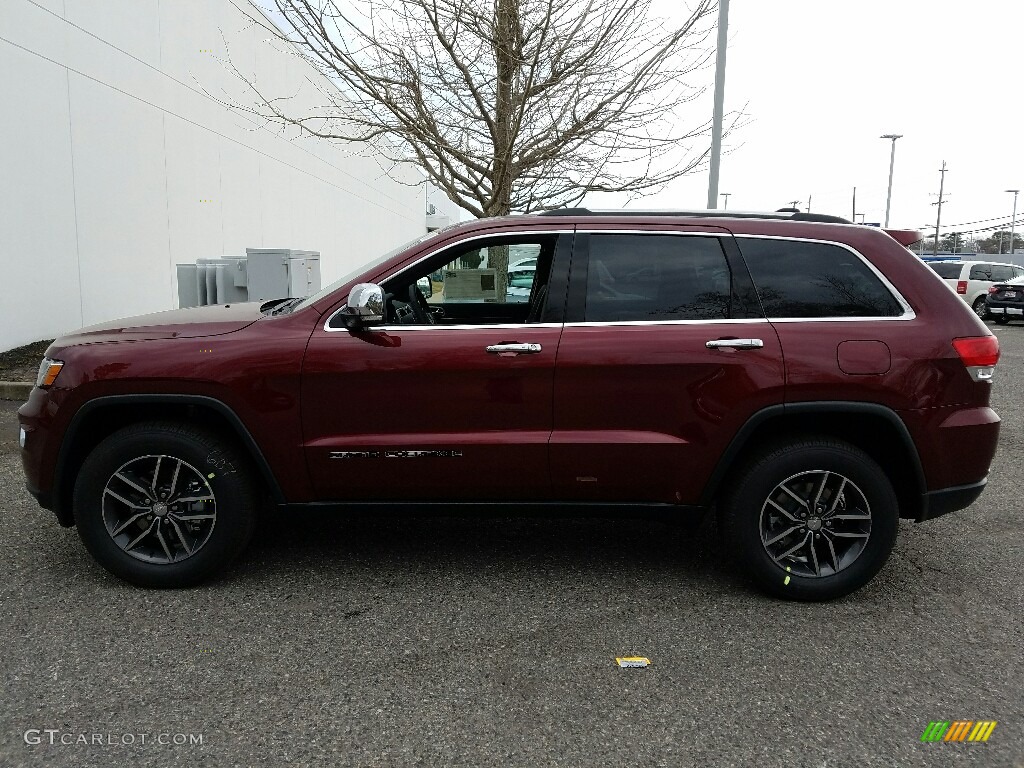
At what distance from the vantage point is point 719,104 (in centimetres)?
1059

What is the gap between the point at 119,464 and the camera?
12.1 feet

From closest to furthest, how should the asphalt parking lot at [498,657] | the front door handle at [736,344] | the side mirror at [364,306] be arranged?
the asphalt parking lot at [498,657]
the side mirror at [364,306]
the front door handle at [736,344]

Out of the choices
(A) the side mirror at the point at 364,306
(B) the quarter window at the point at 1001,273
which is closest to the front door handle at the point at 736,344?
(A) the side mirror at the point at 364,306

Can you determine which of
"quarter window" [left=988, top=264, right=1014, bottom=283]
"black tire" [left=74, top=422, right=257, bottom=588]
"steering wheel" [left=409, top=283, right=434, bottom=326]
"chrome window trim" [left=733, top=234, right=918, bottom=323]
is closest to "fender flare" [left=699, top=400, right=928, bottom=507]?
"chrome window trim" [left=733, top=234, right=918, bottom=323]

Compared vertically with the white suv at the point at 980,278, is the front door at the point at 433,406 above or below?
below

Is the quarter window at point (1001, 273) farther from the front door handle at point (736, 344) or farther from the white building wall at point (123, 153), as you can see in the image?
the front door handle at point (736, 344)

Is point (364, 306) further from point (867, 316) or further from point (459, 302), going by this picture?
point (867, 316)

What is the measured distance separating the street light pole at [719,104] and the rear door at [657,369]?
720cm


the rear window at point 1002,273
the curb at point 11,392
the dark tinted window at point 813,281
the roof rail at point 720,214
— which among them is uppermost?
the rear window at point 1002,273

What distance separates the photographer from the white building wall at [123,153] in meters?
10.2

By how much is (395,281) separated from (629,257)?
3.70 ft

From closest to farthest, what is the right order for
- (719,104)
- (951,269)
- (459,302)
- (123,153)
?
(459,302), (719,104), (123,153), (951,269)

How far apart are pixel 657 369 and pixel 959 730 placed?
1.77 meters

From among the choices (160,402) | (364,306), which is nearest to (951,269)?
(364,306)
